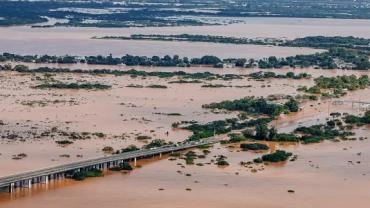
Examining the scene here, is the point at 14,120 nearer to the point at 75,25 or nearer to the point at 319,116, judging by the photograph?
the point at 319,116

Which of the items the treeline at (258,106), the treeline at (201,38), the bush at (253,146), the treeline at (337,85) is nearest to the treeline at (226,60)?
the treeline at (337,85)

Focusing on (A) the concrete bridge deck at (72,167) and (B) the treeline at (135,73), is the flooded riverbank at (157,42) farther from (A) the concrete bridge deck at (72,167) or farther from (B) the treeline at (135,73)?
(A) the concrete bridge deck at (72,167)

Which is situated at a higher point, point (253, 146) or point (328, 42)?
point (253, 146)

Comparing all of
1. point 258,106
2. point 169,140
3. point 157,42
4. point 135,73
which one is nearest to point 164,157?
Answer: point 169,140

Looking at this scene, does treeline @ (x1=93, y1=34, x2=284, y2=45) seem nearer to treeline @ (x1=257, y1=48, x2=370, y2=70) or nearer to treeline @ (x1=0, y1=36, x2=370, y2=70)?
treeline @ (x1=257, y1=48, x2=370, y2=70)

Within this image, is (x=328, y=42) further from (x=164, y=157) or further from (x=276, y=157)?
(x=164, y=157)

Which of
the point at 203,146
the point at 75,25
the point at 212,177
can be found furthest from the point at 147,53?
the point at 212,177

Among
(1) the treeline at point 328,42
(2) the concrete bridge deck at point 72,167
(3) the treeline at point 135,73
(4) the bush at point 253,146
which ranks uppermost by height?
(2) the concrete bridge deck at point 72,167

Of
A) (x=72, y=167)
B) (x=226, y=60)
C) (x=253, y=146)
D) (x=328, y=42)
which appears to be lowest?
(x=328, y=42)
